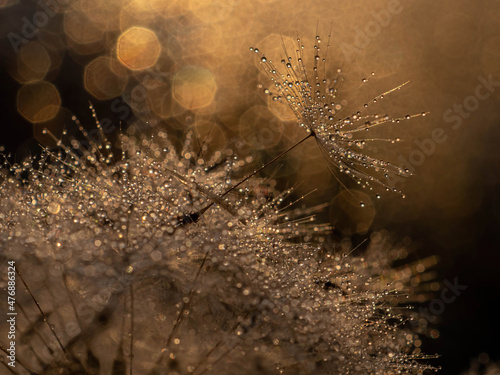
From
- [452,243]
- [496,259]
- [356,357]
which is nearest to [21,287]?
[356,357]

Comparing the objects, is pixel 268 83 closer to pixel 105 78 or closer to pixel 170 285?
pixel 105 78

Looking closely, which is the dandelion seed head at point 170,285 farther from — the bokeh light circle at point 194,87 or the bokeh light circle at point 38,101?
the bokeh light circle at point 194,87

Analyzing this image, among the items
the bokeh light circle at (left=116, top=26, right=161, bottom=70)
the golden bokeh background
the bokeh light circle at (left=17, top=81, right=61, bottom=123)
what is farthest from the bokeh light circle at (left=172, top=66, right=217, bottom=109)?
the bokeh light circle at (left=17, top=81, right=61, bottom=123)

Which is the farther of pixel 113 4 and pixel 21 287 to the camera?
pixel 113 4

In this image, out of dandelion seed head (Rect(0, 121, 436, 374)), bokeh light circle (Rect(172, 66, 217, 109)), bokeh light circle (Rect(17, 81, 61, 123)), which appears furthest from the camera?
bokeh light circle (Rect(172, 66, 217, 109))

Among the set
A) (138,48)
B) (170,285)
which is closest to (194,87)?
(138,48)

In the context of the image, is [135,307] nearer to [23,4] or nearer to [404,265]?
[404,265]

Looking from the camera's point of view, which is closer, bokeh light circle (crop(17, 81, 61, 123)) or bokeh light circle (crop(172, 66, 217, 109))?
bokeh light circle (crop(17, 81, 61, 123))

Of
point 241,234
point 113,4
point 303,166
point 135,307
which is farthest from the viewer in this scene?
point 113,4

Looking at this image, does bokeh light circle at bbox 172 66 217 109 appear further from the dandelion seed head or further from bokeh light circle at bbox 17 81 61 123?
the dandelion seed head
